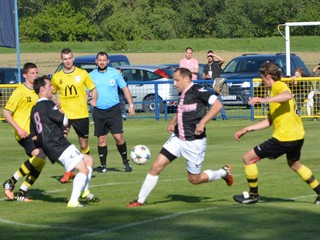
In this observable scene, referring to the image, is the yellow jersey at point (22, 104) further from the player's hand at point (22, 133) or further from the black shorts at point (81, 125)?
the black shorts at point (81, 125)

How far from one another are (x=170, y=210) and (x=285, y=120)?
1.80 meters

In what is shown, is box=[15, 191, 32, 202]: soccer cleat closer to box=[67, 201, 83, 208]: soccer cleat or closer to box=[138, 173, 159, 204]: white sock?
box=[67, 201, 83, 208]: soccer cleat

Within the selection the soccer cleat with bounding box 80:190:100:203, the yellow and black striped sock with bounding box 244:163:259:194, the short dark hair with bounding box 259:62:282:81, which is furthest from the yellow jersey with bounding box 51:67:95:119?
the short dark hair with bounding box 259:62:282:81

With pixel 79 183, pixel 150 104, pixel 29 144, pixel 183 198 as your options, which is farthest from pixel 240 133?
pixel 150 104

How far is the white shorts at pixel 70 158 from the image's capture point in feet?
39.0

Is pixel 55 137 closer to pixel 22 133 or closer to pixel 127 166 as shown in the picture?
pixel 22 133

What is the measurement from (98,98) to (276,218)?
639 centimetres

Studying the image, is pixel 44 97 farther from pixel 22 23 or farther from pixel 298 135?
pixel 22 23

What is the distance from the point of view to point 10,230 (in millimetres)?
10672

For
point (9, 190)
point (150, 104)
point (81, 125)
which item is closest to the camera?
point (9, 190)

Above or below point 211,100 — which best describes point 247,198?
below

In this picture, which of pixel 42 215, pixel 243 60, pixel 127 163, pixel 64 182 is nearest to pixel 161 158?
pixel 42 215

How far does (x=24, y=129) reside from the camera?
13.5 metres

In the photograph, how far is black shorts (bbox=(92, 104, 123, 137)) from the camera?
16.6 metres
